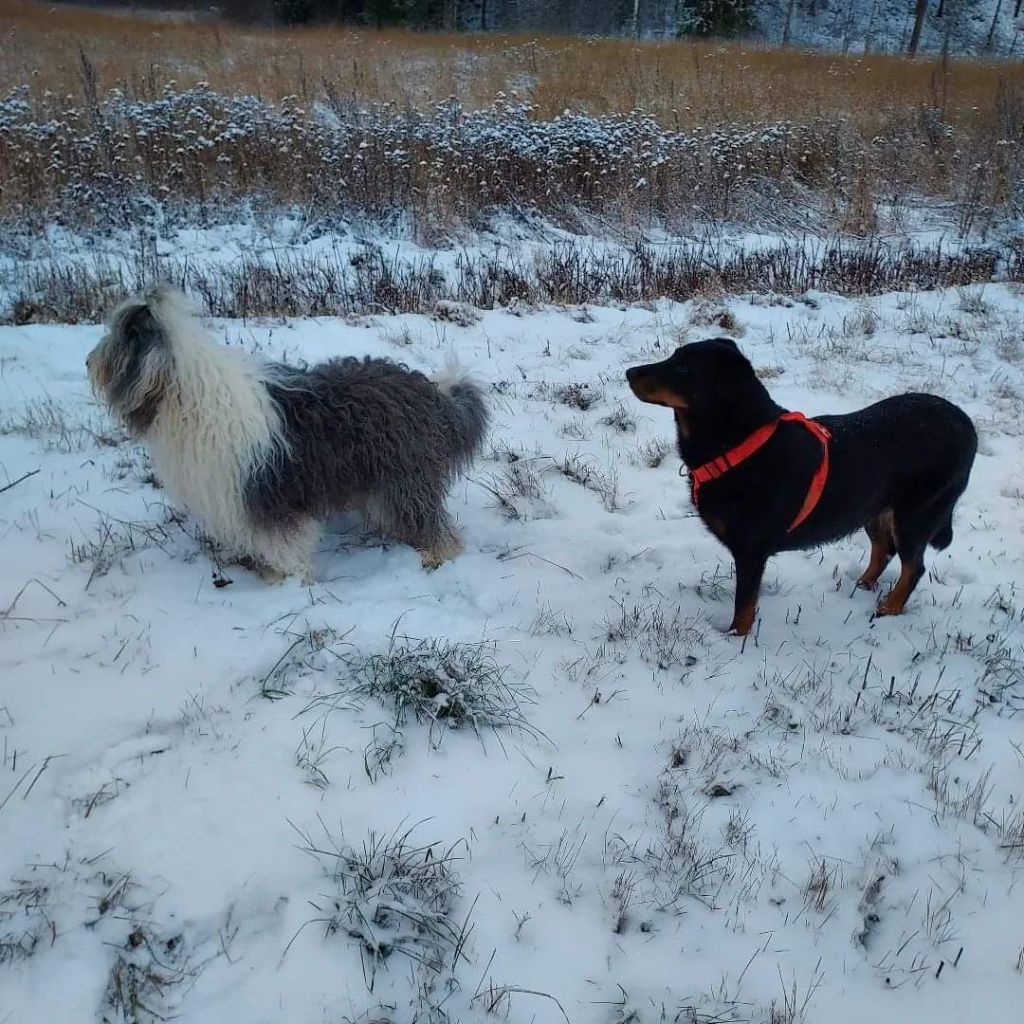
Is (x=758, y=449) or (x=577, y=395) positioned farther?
(x=577, y=395)

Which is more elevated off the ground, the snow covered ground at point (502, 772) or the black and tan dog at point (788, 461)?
the black and tan dog at point (788, 461)

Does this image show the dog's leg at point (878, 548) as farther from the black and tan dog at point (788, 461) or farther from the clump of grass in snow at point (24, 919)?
the clump of grass in snow at point (24, 919)

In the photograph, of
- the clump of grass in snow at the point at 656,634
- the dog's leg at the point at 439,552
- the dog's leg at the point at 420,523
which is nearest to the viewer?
the clump of grass in snow at the point at 656,634

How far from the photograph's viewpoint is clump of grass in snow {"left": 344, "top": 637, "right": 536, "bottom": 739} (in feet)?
9.47

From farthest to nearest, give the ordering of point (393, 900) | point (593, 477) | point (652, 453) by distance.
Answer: point (652, 453) → point (593, 477) → point (393, 900)

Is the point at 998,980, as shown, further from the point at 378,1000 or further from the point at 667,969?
the point at 378,1000

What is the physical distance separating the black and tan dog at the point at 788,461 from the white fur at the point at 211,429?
181cm

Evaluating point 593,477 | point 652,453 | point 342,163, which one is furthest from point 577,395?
point 342,163

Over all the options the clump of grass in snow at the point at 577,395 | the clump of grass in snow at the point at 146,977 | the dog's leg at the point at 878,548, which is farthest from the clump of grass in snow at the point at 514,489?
the clump of grass in snow at the point at 146,977

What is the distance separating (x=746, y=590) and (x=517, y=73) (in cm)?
1990

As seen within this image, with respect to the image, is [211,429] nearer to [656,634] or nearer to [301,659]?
[301,659]

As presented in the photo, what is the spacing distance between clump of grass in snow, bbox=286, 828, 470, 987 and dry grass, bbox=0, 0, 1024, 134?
47.3ft

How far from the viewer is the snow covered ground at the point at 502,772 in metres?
2.08

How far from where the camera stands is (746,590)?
11.5 ft
